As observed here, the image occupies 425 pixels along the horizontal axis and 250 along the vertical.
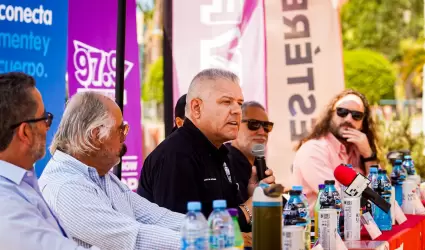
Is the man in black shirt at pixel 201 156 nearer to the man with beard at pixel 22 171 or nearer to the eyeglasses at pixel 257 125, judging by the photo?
the man with beard at pixel 22 171

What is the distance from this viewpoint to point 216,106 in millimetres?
3848

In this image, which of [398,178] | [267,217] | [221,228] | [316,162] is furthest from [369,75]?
[221,228]

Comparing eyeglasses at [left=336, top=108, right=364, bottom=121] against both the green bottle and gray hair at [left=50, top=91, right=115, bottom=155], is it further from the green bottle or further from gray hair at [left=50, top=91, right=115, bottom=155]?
the green bottle

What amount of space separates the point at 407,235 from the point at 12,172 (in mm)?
2750

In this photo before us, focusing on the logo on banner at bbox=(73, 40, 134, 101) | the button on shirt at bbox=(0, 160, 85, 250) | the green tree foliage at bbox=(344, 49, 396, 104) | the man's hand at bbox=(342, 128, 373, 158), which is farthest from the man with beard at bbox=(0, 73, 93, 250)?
the green tree foliage at bbox=(344, 49, 396, 104)

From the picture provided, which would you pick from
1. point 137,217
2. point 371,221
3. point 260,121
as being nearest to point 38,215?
point 137,217

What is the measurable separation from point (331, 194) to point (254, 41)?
284cm

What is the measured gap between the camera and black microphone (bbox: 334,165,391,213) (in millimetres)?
3965

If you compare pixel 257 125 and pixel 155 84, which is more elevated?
pixel 155 84

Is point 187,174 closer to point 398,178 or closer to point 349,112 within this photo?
point 398,178

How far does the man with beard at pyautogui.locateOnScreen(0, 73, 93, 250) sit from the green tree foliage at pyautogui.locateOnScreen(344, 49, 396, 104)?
1935 cm

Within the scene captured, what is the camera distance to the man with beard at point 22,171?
2494mm

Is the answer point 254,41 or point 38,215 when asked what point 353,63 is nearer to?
point 254,41

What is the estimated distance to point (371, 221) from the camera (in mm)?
4180
